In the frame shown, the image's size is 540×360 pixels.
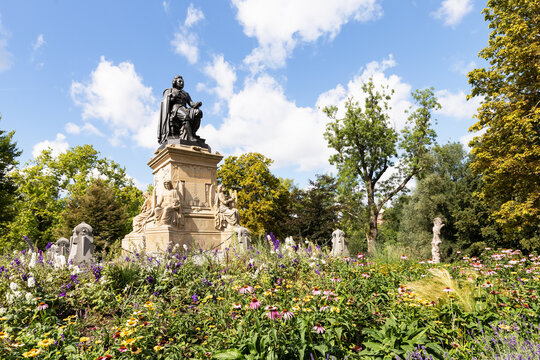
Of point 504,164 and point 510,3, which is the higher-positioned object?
point 510,3

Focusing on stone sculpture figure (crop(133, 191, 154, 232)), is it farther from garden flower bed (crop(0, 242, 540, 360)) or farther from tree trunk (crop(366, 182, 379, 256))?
tree trunk (crop(366, 182, 379, 256))

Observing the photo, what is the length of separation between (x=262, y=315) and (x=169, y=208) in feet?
28.4

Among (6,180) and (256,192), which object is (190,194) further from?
(256,192)

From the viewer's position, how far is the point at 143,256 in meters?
6.86

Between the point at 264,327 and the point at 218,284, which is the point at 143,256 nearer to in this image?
the point at 218,284

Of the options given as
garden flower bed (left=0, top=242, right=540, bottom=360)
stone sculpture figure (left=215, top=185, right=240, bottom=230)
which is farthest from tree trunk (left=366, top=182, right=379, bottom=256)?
garden flower bed (left=0, top=242, right=540, bottom=360)

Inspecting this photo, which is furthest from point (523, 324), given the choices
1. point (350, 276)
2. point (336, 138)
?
point (336, 138)

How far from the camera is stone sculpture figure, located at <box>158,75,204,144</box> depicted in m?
13.2

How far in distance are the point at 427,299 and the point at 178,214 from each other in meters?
9.10

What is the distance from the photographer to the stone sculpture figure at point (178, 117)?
13242 millimetres

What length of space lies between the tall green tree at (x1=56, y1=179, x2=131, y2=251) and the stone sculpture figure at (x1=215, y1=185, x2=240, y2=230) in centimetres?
1964

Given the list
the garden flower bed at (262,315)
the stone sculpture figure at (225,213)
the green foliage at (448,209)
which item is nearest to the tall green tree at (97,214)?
the stone sculpture figure at (225,213)

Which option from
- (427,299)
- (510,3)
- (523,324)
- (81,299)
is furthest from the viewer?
(510,3)

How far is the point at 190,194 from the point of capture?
1227 centimetres
